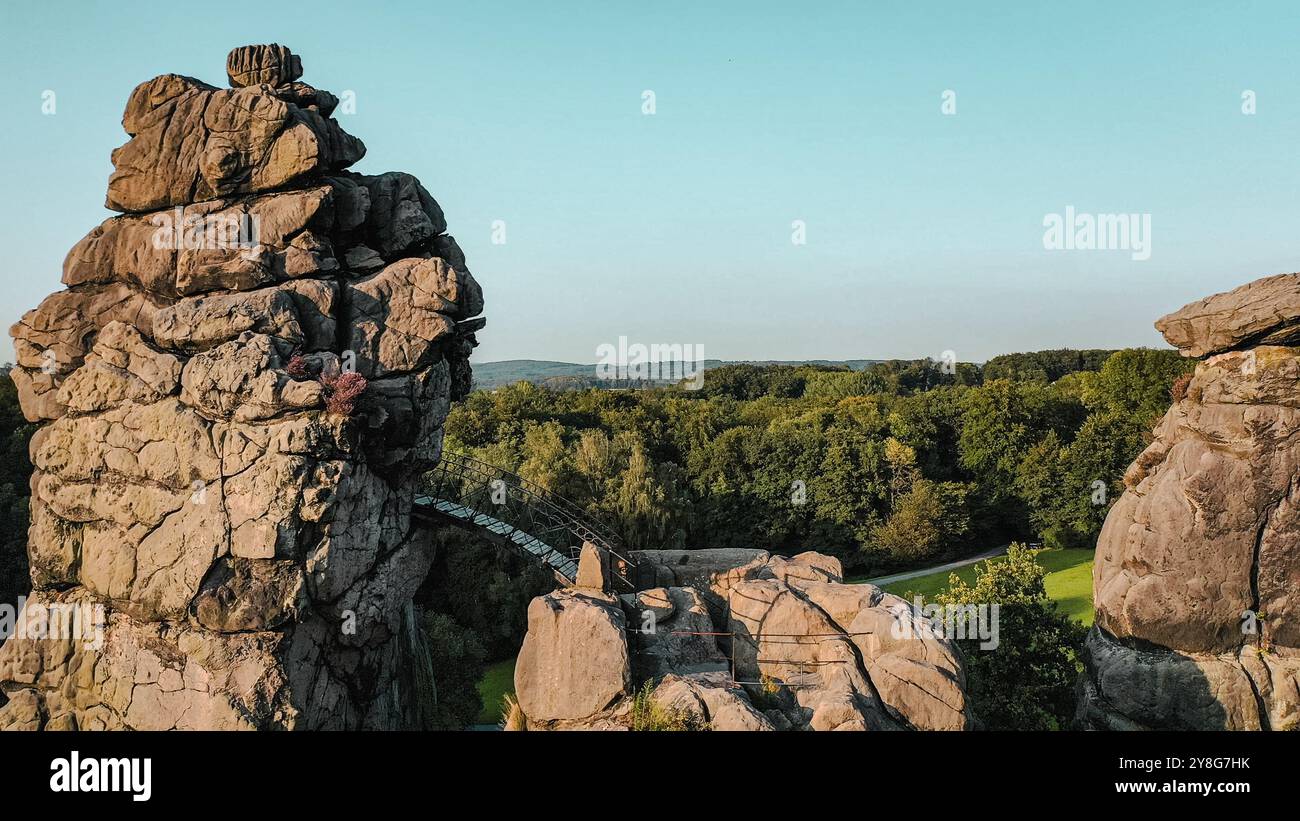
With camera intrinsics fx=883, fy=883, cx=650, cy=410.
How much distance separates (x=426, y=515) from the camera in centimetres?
2402

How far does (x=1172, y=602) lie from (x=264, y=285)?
74.4 feet

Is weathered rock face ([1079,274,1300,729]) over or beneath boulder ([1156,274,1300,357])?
beneath

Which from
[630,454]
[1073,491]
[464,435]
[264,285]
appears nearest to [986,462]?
[1073,491]

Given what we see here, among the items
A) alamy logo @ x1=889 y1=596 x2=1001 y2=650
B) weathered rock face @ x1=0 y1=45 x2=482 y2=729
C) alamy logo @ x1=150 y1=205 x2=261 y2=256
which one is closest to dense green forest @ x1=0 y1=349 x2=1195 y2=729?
alamy logo @ x1=889 y1=596 x2=1001 y2=650

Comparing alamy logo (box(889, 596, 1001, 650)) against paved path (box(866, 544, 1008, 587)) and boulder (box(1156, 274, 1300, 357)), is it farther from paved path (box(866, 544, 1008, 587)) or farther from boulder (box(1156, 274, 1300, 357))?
paved path (box(866, 544, 1008, 587))

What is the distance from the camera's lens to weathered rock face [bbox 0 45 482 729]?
19281mm

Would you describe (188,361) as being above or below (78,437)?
above

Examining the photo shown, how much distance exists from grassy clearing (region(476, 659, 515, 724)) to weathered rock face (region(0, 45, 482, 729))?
1017cm

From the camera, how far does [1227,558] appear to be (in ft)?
66.3

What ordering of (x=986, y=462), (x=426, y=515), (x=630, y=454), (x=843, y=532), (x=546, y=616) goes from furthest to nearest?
(x=986, y=462) → (x=843, y=532) → (x=630, y=454) → (x=426, y=515) → (x=546, y=616)

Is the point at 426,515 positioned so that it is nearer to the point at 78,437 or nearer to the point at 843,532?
the point at 78,437
